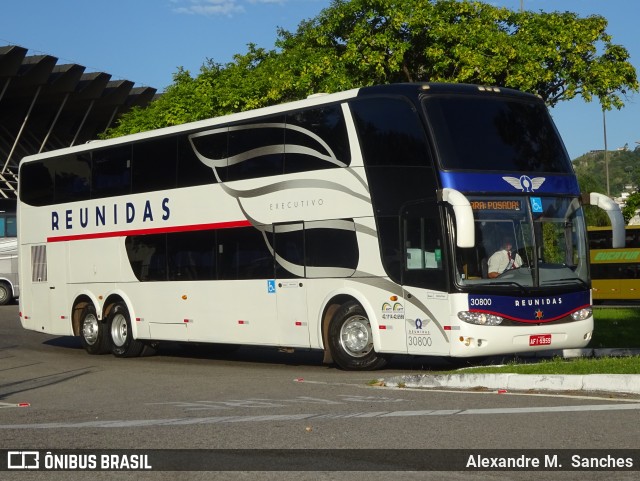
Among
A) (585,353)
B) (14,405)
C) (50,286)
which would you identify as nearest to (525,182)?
(585,353)

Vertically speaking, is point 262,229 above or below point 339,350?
above

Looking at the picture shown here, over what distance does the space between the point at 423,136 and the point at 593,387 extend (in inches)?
178

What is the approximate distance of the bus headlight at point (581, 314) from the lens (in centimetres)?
1596

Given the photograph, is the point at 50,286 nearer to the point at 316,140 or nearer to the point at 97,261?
the point at 97,261

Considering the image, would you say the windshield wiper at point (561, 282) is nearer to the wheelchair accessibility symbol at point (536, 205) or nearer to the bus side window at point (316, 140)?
the wheelchair accessibility symbol at point (536, 205)

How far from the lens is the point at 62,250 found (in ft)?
76.7

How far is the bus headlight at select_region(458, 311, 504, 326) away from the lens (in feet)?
49.4

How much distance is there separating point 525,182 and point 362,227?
2464mm

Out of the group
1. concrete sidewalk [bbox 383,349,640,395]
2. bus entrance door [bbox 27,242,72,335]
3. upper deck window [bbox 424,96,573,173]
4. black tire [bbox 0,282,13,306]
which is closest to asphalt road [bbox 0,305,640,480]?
concrete sidewalk [bbox 383,349,640,395]

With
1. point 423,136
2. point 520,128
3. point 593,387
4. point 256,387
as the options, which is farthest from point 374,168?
point 593,387

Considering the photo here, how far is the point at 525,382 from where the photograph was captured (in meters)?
13.1

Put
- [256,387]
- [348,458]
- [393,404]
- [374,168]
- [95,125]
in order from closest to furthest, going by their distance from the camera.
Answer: [348,458] → [393,404] → [256,387] → [374,168] → [95,125]

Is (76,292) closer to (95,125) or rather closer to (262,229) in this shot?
(262,229)

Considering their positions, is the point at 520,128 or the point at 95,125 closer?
the point at 520,128
